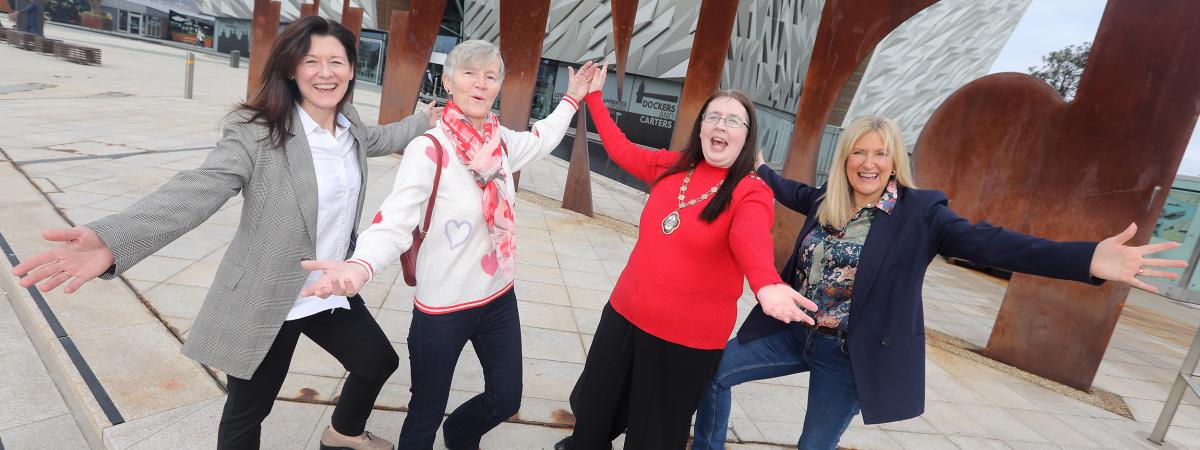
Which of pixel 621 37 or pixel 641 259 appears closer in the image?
pixel 641 259

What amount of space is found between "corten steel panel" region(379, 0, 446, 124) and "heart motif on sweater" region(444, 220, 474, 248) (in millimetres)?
8397

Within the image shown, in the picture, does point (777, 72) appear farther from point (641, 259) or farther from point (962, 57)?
point (641, 259)

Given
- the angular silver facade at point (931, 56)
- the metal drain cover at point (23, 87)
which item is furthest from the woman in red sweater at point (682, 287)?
the angular silver facade at point (931, 56)

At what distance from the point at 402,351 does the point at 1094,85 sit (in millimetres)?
5577

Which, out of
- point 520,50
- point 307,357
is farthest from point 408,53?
point 307,357

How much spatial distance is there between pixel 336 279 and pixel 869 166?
1.82 meters

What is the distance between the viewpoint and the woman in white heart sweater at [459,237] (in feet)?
6.14

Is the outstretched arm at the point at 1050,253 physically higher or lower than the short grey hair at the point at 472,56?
lower

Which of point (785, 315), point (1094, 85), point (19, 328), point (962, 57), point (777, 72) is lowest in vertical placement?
point (19, 328)

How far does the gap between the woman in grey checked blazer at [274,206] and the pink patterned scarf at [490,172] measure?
38 cm

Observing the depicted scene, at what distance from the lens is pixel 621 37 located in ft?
26.4

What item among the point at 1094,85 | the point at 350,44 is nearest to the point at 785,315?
the point at 350,44

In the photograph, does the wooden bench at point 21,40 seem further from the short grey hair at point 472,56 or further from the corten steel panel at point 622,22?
the short grey hair at point 472,56

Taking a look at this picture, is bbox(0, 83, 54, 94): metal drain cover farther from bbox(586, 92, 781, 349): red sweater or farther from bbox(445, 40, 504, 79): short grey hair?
bbox(586, 92, 781, 349): red sweater
